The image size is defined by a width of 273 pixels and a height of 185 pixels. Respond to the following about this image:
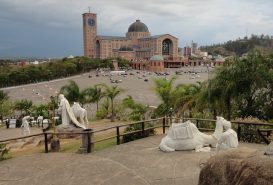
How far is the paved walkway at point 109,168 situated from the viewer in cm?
887

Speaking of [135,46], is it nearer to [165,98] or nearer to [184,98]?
[165,98]

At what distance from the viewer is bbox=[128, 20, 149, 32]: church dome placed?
181538mm

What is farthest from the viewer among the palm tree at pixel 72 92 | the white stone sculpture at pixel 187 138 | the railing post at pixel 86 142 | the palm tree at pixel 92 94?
the palm tree at pixel 92 94

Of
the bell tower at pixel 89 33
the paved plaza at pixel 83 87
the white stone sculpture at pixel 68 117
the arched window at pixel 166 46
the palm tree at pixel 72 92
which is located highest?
the bell tower at pixel 89 33

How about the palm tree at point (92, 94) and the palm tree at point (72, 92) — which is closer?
the palm tree at point (72, 92)

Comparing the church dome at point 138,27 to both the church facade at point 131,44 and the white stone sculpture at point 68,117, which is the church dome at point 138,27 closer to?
the church facade at point 131,44

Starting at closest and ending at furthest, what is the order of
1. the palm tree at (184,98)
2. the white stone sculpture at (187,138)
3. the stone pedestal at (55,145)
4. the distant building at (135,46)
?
1. the white stone sculpture at (187,138)
2. the stone pedestal at (55,145)
3. the palm tree at (184,98)
4. the distant building at (135,46)

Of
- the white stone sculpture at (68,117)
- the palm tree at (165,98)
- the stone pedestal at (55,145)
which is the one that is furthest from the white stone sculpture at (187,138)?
the palm tree at (165,98)

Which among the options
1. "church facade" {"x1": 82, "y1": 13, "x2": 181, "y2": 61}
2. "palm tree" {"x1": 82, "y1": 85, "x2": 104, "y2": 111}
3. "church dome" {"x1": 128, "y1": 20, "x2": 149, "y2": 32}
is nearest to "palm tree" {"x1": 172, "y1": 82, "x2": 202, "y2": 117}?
"palm tree" {"x1": 82, "y1": 85, "x2": 104, "y2": 111}

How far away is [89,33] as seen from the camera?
602 ft

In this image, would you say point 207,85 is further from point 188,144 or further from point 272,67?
point 188,144

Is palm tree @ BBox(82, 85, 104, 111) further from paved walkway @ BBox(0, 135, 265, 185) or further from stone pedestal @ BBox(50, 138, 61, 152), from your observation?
paved walkway @ BBox(0, 135, 265, 185)

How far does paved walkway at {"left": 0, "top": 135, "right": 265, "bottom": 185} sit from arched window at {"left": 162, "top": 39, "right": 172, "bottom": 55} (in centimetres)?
16115


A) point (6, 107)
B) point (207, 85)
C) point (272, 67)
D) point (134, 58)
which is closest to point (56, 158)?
point (207, 85)
